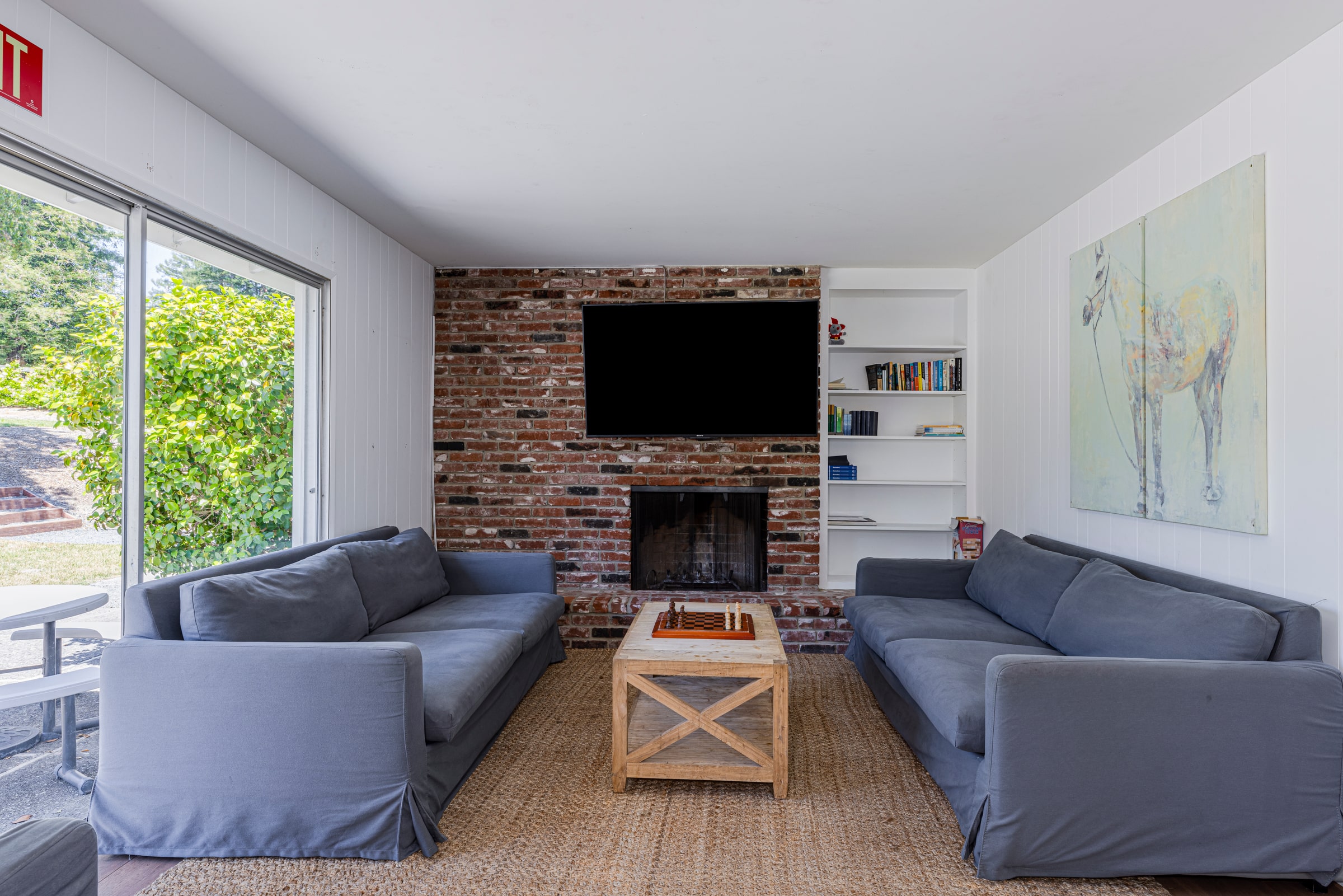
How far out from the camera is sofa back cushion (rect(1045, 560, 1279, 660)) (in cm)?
218

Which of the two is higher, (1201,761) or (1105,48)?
(1105,48)

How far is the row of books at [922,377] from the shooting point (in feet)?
16.4

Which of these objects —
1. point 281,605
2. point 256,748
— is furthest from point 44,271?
point 256,748

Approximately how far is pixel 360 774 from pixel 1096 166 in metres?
3.66

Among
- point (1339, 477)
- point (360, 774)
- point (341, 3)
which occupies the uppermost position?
point (341, 3)

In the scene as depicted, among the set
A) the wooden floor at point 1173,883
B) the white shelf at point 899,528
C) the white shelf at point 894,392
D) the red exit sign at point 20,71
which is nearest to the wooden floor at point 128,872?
the wooden floor at point 1173,883

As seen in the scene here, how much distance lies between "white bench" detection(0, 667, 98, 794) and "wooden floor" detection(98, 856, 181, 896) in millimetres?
318

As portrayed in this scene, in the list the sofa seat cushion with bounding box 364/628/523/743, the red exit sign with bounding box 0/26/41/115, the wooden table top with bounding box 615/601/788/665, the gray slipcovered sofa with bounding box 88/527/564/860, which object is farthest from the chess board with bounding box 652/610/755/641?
the red exit sign with bounding box 0/26/41/115

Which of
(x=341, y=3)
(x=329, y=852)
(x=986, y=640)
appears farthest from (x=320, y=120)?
(x=986, y=640)

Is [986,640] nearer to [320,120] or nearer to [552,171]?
[552,171]

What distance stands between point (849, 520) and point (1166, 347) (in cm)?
249

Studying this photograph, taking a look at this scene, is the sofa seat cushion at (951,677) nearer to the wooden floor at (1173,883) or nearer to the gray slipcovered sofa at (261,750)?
the wooden floor at (1173,883)

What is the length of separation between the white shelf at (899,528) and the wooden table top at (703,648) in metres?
1.74

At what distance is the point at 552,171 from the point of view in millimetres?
3260
